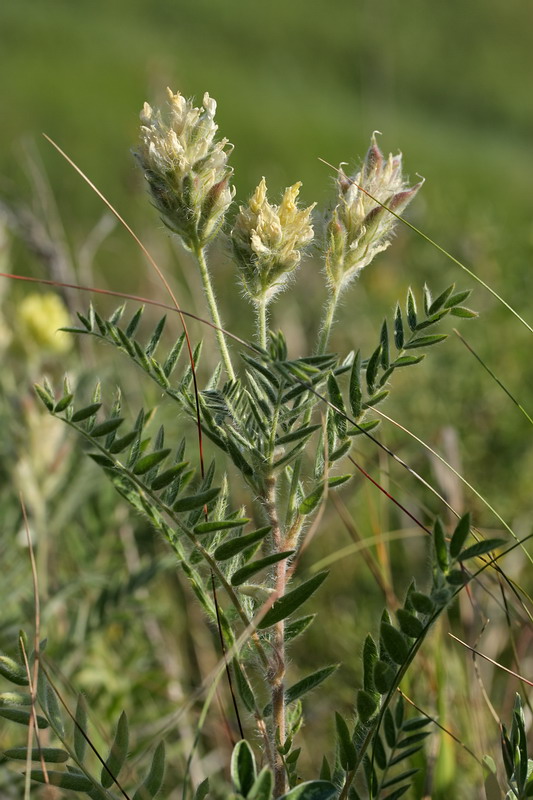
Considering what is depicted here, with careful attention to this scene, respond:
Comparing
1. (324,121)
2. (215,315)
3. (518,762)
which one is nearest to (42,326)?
(215,315)

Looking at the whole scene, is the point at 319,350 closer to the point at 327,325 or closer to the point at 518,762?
the point at 327,325

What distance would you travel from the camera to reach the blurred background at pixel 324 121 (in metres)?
1.36

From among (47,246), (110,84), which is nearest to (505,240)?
(47,246)

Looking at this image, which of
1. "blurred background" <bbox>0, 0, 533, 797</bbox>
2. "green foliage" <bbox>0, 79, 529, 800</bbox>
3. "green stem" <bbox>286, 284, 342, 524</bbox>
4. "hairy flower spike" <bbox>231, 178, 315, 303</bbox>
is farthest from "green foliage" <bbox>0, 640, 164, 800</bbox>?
"blurred background" <bbox>0, 0, 533, 797</bbox>

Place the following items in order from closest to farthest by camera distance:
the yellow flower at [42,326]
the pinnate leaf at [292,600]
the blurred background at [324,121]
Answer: the pinnate leaf at [292,600] → the yellow flower at [42,326] → the blurred background at [324,121]

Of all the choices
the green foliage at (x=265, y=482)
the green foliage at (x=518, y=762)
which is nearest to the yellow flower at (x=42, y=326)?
the green foliage at (x=265, y=482)

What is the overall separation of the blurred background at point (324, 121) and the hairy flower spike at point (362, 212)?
32.2 inches

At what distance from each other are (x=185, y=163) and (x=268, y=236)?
0.18 feet

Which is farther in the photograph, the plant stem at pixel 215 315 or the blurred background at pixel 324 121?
the blurred background at pixel 324 121

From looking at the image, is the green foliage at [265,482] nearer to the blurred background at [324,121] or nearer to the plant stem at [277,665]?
the plant stem at [277,665]

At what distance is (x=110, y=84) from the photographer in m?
4.84

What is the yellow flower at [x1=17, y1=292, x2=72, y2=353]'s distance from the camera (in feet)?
3.44

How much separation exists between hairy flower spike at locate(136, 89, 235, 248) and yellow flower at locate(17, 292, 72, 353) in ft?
2.04

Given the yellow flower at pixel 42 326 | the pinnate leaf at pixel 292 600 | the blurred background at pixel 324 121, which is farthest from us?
the blurred background at pixel 324 121
